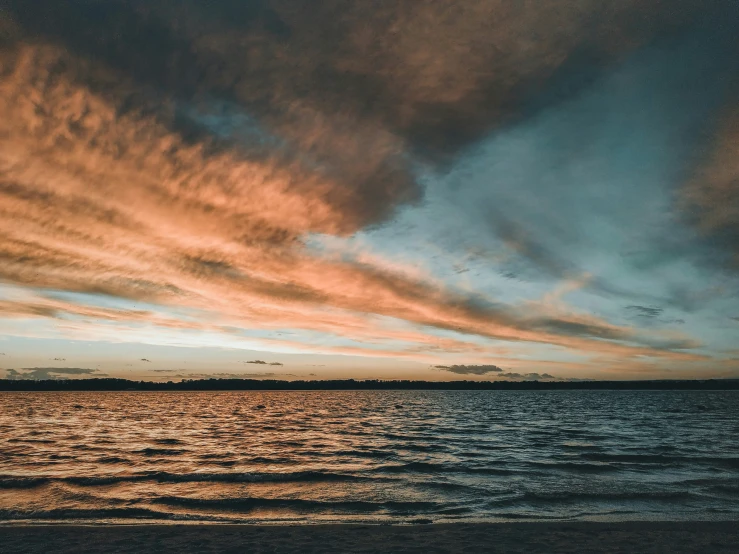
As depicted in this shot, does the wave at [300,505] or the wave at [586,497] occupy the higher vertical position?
the wave at [586,497]

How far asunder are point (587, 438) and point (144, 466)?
37866 mm

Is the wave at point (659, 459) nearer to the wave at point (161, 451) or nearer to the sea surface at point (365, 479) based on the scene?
the sea surface at point (365, 479)

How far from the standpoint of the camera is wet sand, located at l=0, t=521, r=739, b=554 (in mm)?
13273

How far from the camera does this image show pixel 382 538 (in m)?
14.4

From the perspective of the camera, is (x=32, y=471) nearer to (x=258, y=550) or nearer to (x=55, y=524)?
(x=55, y=524)

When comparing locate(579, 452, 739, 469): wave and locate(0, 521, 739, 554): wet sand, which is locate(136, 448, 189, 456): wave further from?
locate(579, 452, 739, 469): wave

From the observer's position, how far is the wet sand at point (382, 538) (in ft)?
43.5

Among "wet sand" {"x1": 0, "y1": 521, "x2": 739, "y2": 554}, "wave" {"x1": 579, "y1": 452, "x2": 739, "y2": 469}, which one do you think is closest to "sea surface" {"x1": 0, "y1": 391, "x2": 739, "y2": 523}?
"wave" {"x1": 579, "y1": 452, "x2": 739, "y2": 469}

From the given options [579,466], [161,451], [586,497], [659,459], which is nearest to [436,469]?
[586,497]

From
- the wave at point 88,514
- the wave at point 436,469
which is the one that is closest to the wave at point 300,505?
the wave at point 88,514

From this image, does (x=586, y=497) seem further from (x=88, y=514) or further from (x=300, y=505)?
→ (x=88, y=514)

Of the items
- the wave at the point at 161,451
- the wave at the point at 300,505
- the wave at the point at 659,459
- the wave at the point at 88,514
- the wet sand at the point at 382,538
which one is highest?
the wet sand at the point at 382,538

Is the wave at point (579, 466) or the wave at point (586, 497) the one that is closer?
the wave at point (586, 497)

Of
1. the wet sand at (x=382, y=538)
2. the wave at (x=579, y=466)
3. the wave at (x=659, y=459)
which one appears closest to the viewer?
the wet sand at (x=382, y=538)
